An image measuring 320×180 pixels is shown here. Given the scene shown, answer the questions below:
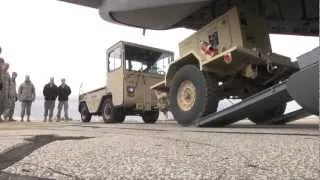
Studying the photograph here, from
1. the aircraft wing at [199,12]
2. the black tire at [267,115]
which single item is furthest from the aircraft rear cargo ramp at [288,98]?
the aircraft wing at [199,12]

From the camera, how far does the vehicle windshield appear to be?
1369 centimetres

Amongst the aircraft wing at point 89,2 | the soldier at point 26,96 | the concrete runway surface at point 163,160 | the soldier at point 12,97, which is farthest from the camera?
the soldier at point 26,96

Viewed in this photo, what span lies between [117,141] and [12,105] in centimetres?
1308

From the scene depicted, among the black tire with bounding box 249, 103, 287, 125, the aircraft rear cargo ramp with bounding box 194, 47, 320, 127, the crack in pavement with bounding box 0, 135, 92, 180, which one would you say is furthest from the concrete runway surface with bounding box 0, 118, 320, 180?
the black tire with bounding box 249, 103, 287, 125

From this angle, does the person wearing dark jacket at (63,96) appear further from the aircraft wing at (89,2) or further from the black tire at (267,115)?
the black tire at (267,115)

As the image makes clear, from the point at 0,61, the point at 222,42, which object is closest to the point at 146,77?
the point at 0,61

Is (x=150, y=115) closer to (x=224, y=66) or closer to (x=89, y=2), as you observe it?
(x=89, y=2)

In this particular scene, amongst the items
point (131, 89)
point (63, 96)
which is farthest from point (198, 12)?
point (63, 96)

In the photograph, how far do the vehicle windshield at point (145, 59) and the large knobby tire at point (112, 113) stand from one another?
3.74 feet

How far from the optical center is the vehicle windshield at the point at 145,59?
13688 millimetres

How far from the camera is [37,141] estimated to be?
4617 millimetres

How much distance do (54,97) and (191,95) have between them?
10787mm

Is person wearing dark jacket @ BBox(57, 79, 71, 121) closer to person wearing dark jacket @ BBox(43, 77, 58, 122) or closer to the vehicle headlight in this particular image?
person wearing dark jacket @ BBox(43, 77, 58, 122)

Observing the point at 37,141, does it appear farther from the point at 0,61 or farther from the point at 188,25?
the point at 0,61
